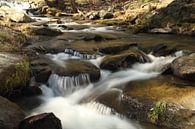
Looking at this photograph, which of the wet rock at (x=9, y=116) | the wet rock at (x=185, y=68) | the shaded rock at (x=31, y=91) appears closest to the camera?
the wet rock at (x=9, y=116)

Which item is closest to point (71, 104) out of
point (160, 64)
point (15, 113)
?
point (15, 113)

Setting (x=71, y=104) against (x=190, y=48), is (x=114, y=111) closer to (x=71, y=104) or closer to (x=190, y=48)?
(x=71, y=104)

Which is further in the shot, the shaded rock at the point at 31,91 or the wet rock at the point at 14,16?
the wet rock at the point at 14,16

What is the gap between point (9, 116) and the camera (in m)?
7.30

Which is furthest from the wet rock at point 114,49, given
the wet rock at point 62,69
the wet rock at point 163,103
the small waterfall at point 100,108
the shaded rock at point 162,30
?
the shaded rock at point 162,30

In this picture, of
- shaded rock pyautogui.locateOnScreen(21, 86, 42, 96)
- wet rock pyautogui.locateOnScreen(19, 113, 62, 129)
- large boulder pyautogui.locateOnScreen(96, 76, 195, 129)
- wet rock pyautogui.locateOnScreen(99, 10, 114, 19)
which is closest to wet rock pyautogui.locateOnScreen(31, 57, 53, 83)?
shaded rock pyautogui.locateOnScreen(21, 86, 42, 96)

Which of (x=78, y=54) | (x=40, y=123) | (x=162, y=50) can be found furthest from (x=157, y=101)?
(x=162, y=50)

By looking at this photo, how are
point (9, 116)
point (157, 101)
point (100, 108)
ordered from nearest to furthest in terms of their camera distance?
point (9, 116) → point (157, 101) → point (100, 108)

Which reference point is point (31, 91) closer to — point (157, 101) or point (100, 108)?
point (100, 108)

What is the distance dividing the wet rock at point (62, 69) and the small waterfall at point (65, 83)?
0.14 metres

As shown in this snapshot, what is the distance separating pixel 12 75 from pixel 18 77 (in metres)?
0.22

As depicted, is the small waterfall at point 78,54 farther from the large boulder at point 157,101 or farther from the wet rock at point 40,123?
the wet rock at point 40,123

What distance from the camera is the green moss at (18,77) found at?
897 cm

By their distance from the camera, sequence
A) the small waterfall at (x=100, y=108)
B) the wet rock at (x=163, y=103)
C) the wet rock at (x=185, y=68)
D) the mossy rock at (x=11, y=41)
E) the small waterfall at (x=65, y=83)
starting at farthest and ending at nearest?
the mossy rock at (x=11, y=41), the small waterfall at (x=65, y=83), the wet rock at (x=185, y=68), the small waterfall at (x=100, y=108), the wet rock at (x=163, y=103)
